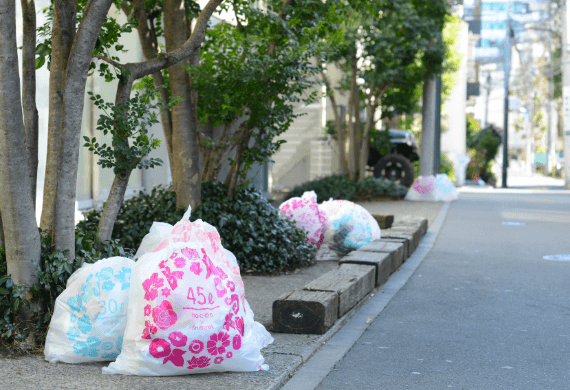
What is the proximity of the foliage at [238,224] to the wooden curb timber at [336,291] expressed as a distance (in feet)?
2.75

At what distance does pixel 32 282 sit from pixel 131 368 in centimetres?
101

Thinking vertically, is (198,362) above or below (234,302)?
below

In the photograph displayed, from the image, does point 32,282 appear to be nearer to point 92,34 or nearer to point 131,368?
point 131,368

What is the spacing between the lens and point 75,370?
3871 millimetres

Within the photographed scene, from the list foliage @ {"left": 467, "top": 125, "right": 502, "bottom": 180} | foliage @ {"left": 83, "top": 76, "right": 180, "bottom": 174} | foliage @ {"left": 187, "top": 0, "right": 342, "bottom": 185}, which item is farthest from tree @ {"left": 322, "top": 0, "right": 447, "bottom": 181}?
foliage @ {"left": 467, "top": 125, "right": 502, "bottom": 180}

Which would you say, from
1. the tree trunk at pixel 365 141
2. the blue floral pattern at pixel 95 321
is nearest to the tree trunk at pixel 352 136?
the tree trunk at pixel 365 141

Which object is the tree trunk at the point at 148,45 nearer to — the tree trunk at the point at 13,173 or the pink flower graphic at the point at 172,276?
the tree trunk at the point at 13,173

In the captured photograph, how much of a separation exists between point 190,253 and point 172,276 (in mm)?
194

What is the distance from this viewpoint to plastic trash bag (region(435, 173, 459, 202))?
19.9m

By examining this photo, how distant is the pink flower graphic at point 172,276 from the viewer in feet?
12.4

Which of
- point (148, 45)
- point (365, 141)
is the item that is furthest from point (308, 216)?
point (365, 141)

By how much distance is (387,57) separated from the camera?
59.0ft

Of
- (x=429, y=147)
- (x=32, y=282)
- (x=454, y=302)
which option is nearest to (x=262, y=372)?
(x=32, y=282)

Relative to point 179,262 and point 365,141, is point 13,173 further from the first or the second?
point 365,141
